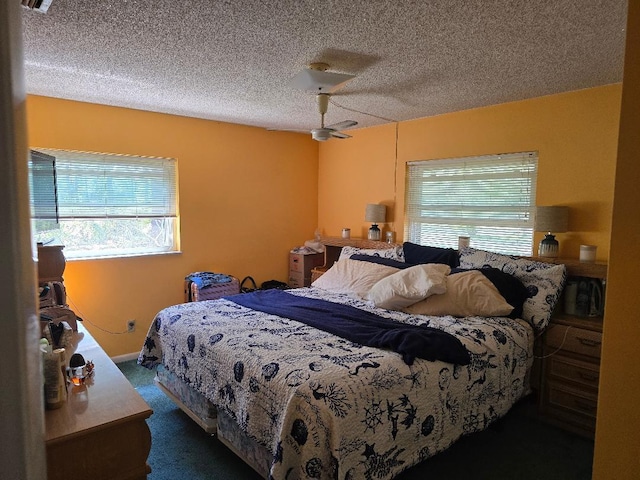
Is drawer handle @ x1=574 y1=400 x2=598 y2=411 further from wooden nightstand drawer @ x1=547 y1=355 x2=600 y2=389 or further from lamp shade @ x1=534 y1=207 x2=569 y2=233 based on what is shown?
lamp shade @ x1=534 y1=207 x2=569 y2=233

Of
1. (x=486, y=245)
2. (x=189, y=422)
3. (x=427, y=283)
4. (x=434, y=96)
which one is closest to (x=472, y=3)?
(x=434, y=96)

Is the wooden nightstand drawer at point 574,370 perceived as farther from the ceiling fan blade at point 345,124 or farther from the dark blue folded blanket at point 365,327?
the ceiling fan blade at point 345,124

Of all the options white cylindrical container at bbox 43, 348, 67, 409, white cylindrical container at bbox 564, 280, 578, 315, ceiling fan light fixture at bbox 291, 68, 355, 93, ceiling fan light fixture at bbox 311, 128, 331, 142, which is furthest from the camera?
ceiling fan light fixture at bbox 311, 128, 331, 142

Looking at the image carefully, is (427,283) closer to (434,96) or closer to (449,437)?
(449,437)

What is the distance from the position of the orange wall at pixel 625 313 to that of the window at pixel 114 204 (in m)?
3.71

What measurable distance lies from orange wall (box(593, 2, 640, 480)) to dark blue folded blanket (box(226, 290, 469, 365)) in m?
1.11

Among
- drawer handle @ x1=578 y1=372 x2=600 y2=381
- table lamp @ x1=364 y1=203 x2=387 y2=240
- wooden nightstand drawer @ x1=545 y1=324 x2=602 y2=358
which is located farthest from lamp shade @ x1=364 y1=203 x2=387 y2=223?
drawer handle @ x1=578 y1=372 x2=600 y2=381

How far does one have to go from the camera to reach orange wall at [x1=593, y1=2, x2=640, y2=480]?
854 mm

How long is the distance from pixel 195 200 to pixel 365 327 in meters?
2.59

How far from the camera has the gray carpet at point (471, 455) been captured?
219cm

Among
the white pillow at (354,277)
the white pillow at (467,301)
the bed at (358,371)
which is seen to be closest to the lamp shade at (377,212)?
the white pillow at (354,277)

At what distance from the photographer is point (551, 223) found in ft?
9.80

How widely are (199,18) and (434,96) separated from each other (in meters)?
2.04

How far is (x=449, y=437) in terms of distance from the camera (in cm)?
210
